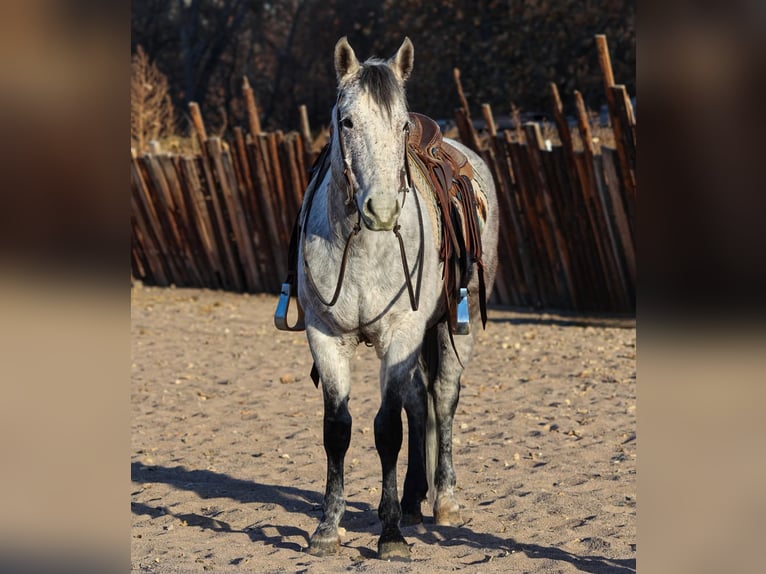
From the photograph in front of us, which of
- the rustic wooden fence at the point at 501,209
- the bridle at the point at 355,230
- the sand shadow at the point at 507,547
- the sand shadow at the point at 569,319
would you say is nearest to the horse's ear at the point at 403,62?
the bridle at the point at 355,230

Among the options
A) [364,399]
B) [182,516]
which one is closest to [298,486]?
[182,516]

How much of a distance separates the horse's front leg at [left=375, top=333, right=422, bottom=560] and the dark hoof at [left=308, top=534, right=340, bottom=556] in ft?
0.66

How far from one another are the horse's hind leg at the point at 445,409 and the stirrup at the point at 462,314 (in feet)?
1.39

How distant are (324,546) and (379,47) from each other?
19.2 m

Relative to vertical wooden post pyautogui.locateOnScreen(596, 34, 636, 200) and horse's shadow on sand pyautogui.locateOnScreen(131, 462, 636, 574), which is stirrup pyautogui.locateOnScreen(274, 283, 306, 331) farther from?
vertical wooden post pyautogui.locateOnScreen(596, 34, 636, 200)

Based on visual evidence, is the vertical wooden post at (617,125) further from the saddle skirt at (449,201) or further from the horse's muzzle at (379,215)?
the horse's muzzle at (379,215)

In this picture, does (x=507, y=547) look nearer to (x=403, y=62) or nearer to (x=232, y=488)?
(x=232, y=488)

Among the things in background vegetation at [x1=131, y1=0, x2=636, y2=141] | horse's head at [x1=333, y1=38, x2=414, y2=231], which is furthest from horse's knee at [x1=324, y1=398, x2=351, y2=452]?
background vegetation at [x1=131, y1=0, x2=636, y2=141]

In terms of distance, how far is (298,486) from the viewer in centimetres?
585

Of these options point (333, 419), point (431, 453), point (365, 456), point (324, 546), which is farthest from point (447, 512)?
point (365, 456)

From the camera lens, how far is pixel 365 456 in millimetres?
6477

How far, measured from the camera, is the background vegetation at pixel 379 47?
1962 cm
